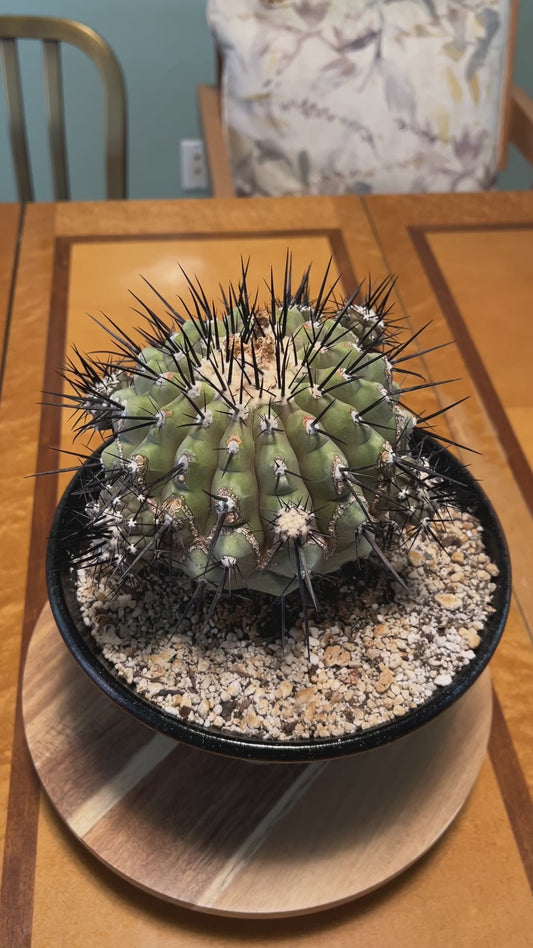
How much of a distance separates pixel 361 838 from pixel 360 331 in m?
0.36

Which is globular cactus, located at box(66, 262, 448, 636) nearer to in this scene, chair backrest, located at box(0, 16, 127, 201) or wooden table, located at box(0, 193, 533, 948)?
wooden table, located at box(0, 193, 533, 948)

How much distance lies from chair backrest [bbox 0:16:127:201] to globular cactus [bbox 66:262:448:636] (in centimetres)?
105

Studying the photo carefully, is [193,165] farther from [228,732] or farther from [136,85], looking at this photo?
[228,732]

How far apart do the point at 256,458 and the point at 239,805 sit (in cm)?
27

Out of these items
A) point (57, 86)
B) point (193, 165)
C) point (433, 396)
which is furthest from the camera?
point (193, 165)

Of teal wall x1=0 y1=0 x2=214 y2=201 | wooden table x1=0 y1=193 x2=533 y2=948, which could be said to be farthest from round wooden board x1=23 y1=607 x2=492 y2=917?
teal wall x1=0 y1=0 x2=214 y2=201

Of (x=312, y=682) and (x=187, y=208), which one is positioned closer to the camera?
(x=312, y=682)

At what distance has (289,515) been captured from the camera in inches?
18.5

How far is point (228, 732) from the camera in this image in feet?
1.66

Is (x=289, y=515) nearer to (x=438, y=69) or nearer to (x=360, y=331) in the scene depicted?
(x=360, y=331)

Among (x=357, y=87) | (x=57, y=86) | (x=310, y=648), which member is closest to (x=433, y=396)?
(x=310, y=648)

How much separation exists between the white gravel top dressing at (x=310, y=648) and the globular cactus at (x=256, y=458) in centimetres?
5

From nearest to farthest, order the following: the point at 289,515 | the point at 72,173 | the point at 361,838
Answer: the point at 289,515, the point at 361,838, the point at 72,173

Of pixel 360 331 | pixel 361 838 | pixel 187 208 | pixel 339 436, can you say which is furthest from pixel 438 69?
pixel 361 838
